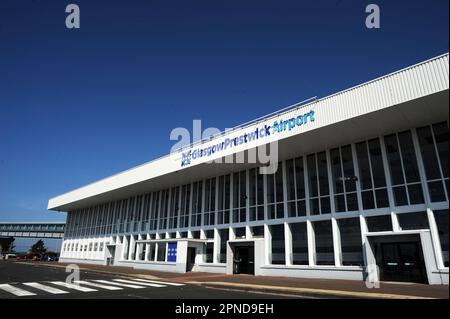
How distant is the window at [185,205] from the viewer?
2925 centimetres

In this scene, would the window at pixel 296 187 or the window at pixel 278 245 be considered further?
the window at pixel 278 245

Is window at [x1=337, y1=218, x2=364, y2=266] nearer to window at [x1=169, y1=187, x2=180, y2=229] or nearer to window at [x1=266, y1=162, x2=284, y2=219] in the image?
window at [x1=266, y1=162, x2=284, y2=219]

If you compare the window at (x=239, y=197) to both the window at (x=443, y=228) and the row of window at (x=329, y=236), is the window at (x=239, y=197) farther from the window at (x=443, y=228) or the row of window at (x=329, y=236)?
the window at (x=443, y=228)

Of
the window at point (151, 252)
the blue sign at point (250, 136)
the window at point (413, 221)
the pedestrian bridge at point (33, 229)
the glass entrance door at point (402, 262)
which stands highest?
the pedestrian bridge at point (33, 229)

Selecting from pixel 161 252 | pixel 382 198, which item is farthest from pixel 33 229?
pixel 382 198

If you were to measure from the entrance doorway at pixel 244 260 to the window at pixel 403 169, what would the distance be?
10.2 metres

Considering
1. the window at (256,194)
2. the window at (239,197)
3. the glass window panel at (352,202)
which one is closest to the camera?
the glass window panel at (352,202)

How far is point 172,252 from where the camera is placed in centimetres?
2667

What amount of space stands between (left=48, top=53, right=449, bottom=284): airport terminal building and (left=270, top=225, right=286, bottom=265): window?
2.5 inches

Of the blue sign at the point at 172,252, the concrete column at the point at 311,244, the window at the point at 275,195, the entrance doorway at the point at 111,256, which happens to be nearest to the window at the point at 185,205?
the blue sign at the point at 172,252

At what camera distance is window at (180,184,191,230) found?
29250 mm

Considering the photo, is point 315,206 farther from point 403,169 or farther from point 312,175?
point 403,169

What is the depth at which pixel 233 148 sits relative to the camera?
21516mm
